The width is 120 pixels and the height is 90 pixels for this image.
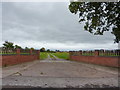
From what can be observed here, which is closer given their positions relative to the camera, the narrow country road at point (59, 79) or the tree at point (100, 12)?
the narrow country road at point (59, 79)

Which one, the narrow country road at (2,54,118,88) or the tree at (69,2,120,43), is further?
the tree at (69,2,120,43)

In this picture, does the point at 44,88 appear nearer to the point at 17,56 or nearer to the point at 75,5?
the point at 75,5

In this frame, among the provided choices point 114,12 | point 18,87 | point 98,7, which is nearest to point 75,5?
point 98,7

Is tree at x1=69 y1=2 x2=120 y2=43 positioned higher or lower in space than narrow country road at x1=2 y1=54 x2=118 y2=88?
higher

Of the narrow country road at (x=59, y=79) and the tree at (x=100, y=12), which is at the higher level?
the tree at (x=100, y=12)

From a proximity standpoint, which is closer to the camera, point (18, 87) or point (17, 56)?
point (18, 87)

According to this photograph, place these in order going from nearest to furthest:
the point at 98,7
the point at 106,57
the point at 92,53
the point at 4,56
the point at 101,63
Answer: the point at 98,7, the point at 4,56, the point at 106,57, the point at 101,63, the point at 92,53

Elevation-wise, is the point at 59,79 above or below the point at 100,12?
below

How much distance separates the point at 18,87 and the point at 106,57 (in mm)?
9366

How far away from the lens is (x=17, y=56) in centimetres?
1291

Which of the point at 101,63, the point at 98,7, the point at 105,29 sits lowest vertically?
the point at 101,63

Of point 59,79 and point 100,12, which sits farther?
point 100,12

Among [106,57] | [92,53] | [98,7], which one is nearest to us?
[98,7]

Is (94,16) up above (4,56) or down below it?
above
